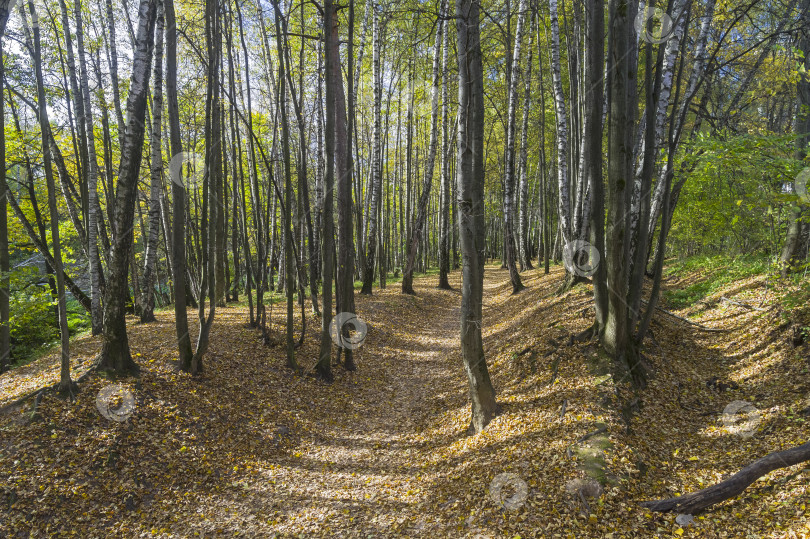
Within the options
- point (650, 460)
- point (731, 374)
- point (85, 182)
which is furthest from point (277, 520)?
point (85, 182)

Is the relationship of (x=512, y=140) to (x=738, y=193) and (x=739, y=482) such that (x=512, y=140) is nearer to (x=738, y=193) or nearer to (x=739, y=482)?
(x=738, y=193)

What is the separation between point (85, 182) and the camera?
31.1 ft

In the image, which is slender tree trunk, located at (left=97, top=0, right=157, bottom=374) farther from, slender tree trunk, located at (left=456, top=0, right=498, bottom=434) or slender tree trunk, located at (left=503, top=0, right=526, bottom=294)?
slender tree trunk, located at (left=503, top=0, right=526, bottom=294)

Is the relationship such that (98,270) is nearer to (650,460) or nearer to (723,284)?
(650,460)

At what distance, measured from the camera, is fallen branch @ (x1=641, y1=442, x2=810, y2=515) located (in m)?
3.55

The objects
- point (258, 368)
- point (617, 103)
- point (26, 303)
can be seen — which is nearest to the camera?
point (617, 103)

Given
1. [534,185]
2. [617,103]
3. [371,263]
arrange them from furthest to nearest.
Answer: [534,185], [371,263], [617,103]

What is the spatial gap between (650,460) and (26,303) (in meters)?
11.5
